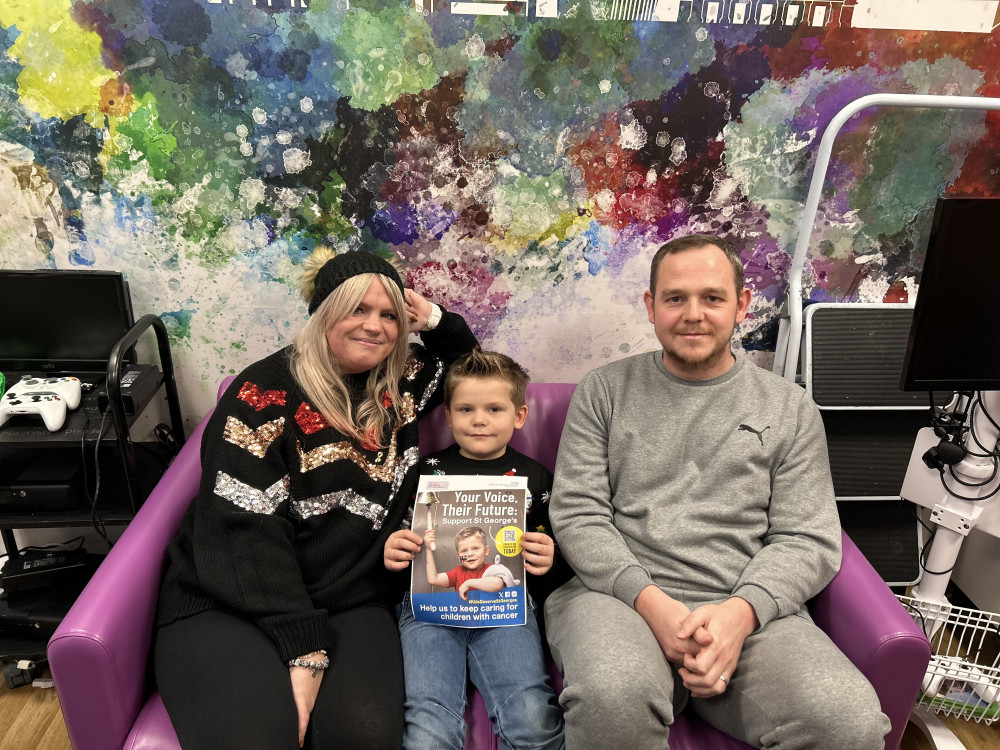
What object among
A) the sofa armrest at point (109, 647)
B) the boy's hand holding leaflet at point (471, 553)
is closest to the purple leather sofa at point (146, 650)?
the sofa armrest at point (109, 647)

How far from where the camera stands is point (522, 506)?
1.44 metres

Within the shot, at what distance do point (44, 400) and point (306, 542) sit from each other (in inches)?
31.5

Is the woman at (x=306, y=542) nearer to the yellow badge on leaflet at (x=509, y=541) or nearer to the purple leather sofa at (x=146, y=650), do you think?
the purple leather sofa at (x=146, y=650)

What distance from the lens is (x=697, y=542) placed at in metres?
1.42

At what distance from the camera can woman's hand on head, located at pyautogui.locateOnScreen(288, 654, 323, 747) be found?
47.0 inches

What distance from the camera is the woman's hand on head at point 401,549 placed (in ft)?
4.65

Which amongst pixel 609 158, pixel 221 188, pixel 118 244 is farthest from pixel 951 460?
pixel 118 244

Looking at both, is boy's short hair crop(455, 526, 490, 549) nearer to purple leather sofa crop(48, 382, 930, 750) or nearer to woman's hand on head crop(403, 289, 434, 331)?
purple leather sofa crop(48, 382, 930, 750)

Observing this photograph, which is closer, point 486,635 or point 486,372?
point 486,635

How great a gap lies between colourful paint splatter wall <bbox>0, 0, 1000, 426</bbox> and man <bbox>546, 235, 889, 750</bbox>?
0.47 m

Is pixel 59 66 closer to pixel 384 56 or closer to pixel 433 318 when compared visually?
pixel 384 56

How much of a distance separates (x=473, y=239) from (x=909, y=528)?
61.7 inches

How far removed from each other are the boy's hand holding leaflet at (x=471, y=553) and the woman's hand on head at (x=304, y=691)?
242 millimetres

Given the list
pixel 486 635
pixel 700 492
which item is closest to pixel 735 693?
pixel 700 492
